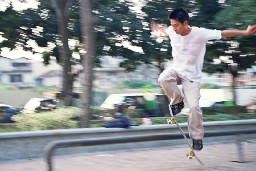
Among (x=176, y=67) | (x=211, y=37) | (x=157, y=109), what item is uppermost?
(x=211, y=37)

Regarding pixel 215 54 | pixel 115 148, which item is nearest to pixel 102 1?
pixel 215 54

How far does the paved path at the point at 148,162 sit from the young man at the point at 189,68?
142cm

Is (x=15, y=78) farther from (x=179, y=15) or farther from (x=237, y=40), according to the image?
(x=179, y=15)

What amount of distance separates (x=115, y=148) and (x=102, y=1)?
9.89m

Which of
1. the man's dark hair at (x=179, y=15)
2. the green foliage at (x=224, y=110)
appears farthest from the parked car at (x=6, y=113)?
the man's dark hair at (x=179, y=15)

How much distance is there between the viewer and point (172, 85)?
450 centimetres

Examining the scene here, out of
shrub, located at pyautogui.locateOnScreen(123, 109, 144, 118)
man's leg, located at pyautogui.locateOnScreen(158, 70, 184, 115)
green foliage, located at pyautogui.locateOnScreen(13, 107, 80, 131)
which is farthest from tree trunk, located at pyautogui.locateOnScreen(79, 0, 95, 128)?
shrub, located at pyautogui.locateOnScreen(123, 109, 144, 118)

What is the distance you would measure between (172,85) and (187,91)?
21cm

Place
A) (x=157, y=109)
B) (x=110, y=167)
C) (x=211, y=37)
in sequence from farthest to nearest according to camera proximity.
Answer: (x=157, y=109)
(x=110, y=167)
(x=211, y=37)

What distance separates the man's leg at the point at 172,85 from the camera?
4484mm

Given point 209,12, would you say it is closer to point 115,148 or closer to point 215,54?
point 215,54

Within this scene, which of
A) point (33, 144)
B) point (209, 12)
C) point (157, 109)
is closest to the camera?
point (33, 144)

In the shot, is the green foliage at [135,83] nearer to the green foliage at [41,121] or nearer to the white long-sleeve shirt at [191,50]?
the green foliage at [41,121]

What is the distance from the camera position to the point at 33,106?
1702cm
